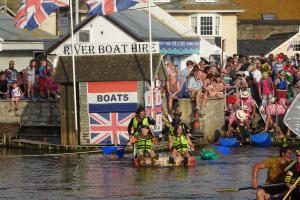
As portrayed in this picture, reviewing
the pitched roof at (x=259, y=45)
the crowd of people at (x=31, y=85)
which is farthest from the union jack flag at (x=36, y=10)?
the pitched roof at (x=259, y=45)

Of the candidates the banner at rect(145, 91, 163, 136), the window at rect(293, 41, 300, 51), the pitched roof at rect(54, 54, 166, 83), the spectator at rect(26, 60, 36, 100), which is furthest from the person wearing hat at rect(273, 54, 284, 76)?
the window at rect(293, 41, 300, 51)

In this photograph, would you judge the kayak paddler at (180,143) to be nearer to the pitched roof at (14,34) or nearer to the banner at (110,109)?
the banner at (110,109)

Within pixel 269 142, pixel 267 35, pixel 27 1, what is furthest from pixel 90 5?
pixel 267 35

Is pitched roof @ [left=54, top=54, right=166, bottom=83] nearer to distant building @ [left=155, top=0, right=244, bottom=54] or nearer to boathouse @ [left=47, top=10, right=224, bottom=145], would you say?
boathouse @ [left=47, top=10, right=224, bottom=145]

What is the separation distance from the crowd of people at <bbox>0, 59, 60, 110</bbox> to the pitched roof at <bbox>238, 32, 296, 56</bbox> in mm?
43900

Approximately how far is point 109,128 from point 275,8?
6665 centimetres

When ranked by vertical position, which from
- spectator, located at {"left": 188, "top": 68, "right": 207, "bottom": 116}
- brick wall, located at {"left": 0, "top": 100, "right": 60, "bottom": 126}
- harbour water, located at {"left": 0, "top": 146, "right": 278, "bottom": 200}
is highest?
spectator, located at {"left": 188, "top": 68, "right": 207, "bottom": 116}

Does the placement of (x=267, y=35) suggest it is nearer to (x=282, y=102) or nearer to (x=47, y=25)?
(x=47, y=25)

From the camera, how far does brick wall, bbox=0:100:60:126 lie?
38219 mm

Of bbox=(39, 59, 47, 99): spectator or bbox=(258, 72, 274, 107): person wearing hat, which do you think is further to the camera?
bbox=(39, 59, 47, 99): spectator

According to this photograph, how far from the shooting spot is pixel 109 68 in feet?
116

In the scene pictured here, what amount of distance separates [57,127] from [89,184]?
10616 mm

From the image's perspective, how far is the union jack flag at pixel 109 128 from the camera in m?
35.2

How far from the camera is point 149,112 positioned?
3450 centimetres
